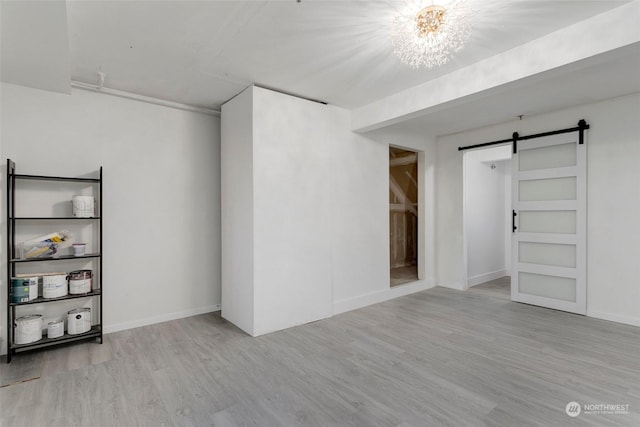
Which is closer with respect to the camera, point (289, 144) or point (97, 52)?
point (97, 52)

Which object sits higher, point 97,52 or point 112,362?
point 97,52

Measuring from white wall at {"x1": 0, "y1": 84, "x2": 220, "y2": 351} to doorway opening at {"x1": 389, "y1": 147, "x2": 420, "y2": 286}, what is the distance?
4037 millimetres

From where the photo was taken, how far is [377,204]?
458 cm

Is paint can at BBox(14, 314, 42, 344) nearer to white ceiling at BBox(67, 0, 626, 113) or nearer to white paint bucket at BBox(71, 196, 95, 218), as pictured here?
white paint bucket at BBox(71, 196, 95, 218)

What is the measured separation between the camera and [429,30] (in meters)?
2.14

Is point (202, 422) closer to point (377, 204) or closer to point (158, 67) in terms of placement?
point (158, 67)

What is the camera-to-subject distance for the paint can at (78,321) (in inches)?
119

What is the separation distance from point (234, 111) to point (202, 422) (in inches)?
117

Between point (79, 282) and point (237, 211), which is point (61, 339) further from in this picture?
point (237, 211)

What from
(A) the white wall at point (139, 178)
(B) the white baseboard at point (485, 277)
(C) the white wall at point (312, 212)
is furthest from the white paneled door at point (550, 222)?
(A) the white wall at point (139, 178)

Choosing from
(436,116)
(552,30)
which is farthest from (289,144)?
(552,30)

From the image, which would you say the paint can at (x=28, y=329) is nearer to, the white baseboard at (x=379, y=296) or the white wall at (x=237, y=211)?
the white wall at (x=237, y=211)

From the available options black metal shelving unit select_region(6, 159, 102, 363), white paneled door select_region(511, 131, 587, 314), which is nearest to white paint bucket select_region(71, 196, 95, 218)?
black metal shelving unit select_region(6, 159, 102, 363)

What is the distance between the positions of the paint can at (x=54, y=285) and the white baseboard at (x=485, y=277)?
5461 mm
